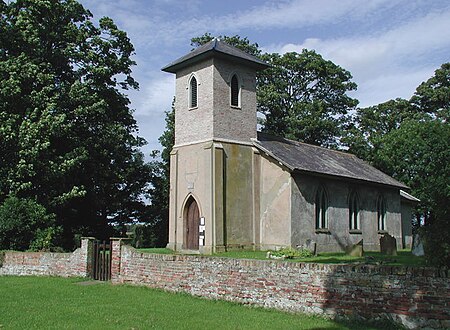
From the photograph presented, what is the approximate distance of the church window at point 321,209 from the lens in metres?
25.4

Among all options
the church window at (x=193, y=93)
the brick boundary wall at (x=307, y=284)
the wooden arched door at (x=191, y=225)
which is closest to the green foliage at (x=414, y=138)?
the wooden arched door at (x=191, y=225)

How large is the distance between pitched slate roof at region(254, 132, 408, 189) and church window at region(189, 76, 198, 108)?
12.9 ft

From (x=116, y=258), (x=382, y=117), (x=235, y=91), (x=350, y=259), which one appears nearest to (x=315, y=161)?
(x=235, y=91)

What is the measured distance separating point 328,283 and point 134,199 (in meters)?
27.9

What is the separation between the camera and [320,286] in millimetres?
10180

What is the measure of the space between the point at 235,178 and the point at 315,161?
18.9ft

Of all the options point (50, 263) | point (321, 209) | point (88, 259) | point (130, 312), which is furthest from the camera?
point (321, 209)

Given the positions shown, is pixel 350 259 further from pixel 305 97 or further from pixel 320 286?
pixel 305 97

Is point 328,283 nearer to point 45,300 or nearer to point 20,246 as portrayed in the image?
point 45,300

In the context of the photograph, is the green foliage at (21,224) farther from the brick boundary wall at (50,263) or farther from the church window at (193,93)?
the church window at (193,93)

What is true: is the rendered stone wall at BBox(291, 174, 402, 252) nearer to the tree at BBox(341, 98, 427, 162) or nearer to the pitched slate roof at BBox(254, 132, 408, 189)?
the pitched slate roof at BBox(254, 132, 408, 189)

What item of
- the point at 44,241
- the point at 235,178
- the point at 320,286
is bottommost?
the point at 320,286

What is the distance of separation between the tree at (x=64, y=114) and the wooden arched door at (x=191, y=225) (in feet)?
19.6

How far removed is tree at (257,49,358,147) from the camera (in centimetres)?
4244
